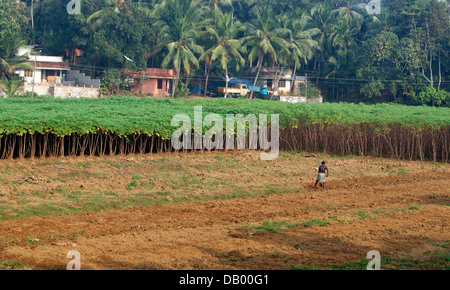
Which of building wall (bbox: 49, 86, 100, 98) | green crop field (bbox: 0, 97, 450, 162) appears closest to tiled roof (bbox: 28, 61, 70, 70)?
building wall (bbox: 49, 86, 100, 98)

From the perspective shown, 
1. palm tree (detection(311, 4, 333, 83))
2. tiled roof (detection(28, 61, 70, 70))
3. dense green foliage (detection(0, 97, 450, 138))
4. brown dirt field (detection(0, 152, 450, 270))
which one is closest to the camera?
brown dirt field (detection(0, 152, 450, 270))

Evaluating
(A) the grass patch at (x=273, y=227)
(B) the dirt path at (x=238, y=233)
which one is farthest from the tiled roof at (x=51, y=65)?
(A) the grass patch at (x=273, y=227)

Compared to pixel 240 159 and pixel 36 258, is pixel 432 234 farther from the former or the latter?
pixel 240 159

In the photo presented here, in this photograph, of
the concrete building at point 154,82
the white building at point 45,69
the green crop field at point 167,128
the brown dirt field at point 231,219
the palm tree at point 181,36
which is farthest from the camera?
the concrete building at point 154,82

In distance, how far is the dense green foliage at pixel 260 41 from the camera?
187 ft

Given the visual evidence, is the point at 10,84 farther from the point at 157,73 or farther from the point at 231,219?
the point at 231,219

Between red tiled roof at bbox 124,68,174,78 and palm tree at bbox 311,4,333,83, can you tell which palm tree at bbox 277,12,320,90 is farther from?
red tiled roof at bbox 124,68,174,78

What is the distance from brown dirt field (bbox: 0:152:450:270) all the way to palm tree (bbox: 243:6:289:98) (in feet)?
112

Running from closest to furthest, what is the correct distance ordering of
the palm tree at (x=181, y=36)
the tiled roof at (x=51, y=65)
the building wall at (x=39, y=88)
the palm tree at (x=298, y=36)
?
the building wall at (x=39, y=88), the palm tree at (x=181, y=36), the tiled roof at (x=51, y=65), the palm tree at (x=298, y=36)

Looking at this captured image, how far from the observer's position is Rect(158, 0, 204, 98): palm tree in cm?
5609

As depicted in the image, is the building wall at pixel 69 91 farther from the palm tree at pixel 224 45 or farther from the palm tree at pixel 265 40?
the palm tree at pixel 265 40

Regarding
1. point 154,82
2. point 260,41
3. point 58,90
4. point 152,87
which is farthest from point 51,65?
point 260,41

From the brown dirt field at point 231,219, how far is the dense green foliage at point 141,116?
56.8 inches

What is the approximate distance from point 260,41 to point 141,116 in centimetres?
3606
